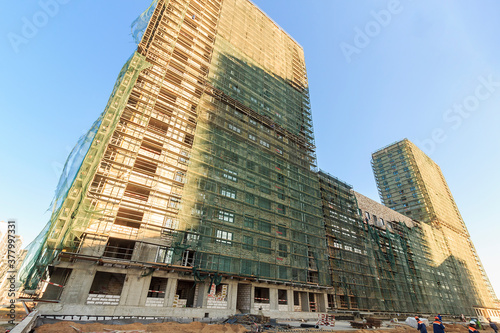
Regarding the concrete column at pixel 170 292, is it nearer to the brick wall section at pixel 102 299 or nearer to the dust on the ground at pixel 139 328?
the dust on the ground at pixel 139 328

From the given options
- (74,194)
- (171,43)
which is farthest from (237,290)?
(171,43)

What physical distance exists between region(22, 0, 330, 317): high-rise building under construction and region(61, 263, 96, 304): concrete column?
67mm

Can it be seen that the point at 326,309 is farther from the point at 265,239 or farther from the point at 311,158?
the point at 311,158

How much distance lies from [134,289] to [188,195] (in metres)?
8.91

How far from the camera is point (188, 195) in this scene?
2377 cm

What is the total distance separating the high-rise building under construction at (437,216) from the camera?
→ 2281 inches

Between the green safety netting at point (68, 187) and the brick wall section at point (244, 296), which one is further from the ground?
the green safety netting at point (68, 187)

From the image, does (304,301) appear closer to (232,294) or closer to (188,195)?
(232,294)

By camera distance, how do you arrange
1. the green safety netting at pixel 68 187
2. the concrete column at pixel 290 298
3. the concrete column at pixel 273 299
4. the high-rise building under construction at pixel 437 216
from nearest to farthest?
1. the green safety netting at pixel 68 187
2. the concrete column at pixel 273 299
3. the concrete column at pixel 290 298
4. the high-rise building under construction at pixel 437 216

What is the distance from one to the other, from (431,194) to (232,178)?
7206cm

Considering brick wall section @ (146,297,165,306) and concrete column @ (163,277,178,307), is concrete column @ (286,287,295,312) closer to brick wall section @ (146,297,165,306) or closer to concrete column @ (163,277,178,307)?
concrete column @ (163,277,178,307)

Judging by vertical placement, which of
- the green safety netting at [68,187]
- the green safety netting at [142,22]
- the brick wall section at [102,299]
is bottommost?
the brick wall section at [102,299]

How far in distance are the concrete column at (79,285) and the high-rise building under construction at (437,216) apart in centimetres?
6558

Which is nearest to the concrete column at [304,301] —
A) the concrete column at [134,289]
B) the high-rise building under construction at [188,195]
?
the high-rise building under construction at [188,195]
